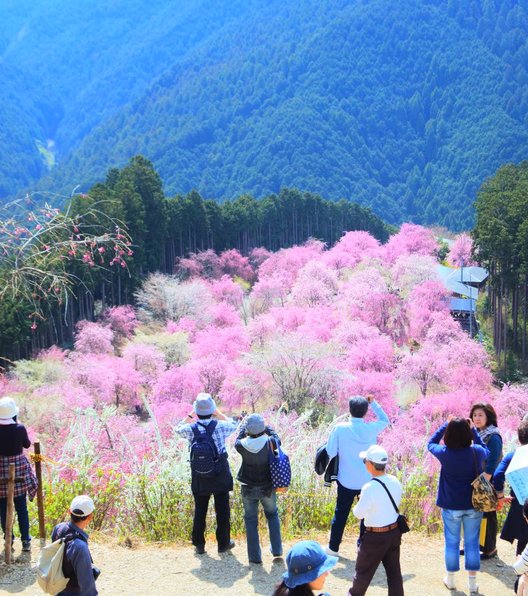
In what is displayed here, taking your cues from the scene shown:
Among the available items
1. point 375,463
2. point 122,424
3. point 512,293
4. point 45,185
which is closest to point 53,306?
point 122,424

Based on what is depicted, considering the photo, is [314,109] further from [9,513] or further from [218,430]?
[9,513]

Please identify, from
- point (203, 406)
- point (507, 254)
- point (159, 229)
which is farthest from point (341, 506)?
point (159, 229)

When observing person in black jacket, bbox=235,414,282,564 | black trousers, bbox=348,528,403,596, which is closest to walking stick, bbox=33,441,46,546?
person in black jacket, bbox=235,414,282,564

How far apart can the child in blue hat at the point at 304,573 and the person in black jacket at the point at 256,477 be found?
88.6 inches

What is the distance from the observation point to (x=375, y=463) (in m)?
4.83

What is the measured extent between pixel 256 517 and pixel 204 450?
0.72 metres

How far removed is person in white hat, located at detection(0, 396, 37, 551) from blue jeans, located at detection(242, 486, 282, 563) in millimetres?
1916

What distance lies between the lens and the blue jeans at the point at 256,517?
584cm

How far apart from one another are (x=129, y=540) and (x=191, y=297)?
110 feet

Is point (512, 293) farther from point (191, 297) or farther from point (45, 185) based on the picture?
point (45, 185)

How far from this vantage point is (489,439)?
577cm

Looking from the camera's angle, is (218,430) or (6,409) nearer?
(6,409)

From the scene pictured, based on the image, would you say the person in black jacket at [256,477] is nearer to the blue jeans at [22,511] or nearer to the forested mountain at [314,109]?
the blue jeans at [22,511]

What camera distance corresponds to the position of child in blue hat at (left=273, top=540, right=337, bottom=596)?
11.1 ft
